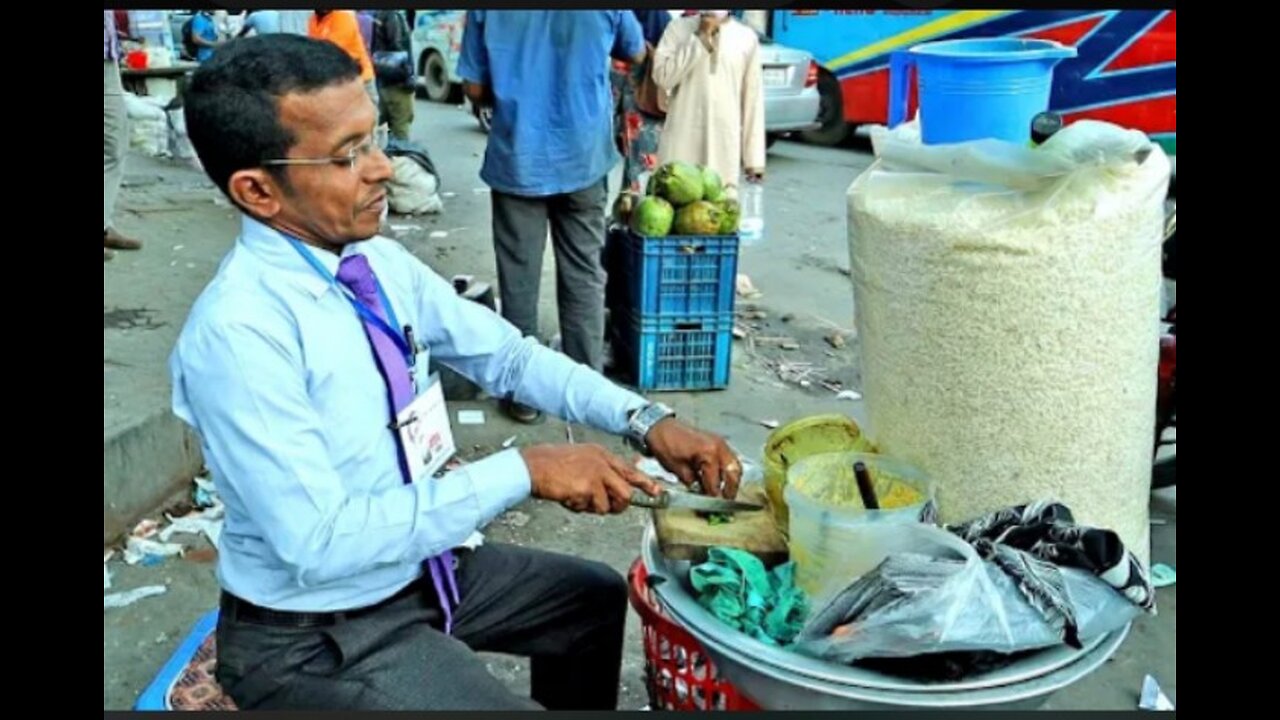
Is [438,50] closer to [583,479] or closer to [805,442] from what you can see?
[805,442]

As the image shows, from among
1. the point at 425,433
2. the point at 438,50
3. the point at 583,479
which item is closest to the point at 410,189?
the point at 425,433

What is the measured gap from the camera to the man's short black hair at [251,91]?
188 centimetres

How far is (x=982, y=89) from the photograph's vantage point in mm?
2436

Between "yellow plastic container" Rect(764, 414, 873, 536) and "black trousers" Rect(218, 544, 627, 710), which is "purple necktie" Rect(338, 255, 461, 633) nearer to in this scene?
"black trousers" Rect(218, 544, 627, 710)

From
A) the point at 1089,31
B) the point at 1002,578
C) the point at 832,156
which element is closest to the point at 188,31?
the point at 832,156

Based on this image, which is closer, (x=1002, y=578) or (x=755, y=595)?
(x=1002, y=578)

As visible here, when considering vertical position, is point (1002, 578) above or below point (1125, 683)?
above

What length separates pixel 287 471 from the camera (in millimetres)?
1796

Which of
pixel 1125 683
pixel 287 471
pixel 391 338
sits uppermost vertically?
pixel 391 338

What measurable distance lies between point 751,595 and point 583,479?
333 millimetres

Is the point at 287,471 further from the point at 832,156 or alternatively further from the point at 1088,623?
the point at 832,156

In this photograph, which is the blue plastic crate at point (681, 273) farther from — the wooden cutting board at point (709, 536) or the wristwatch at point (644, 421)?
the wooden cutting board at point (709, 536)

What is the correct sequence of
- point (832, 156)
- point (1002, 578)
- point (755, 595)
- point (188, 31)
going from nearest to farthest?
point (1002, 578) → point (755, 595) → point (832, 156) → point (188, 31)

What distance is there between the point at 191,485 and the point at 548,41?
7.17ft
